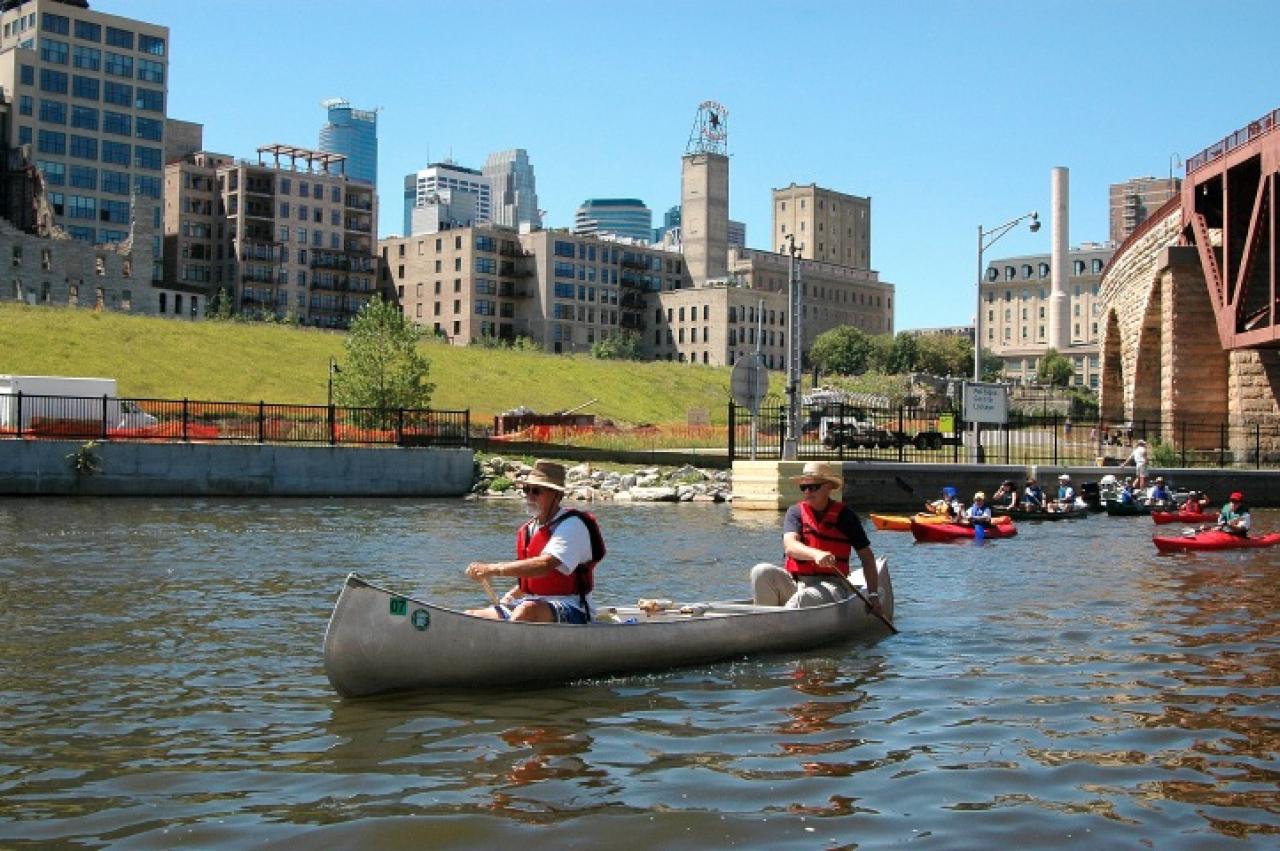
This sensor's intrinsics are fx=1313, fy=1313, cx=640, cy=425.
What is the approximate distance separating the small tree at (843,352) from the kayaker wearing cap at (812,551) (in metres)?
141

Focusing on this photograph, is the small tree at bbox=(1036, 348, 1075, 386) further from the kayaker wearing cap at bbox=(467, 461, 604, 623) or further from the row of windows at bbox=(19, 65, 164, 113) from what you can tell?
the kayaker wearing cap at bbox=(467, 461, 604, 623)

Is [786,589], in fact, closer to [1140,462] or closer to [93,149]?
[1140,462]

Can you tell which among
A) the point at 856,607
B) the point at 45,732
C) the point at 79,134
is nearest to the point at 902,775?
the point at 856,607

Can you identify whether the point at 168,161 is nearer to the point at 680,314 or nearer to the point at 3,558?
the point at 680,314

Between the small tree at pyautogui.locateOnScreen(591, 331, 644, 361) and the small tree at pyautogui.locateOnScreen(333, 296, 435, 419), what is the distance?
240 ft

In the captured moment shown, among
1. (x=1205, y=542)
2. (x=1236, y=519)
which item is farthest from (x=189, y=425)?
(x=1236, y=519)

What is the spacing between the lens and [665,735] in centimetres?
1038

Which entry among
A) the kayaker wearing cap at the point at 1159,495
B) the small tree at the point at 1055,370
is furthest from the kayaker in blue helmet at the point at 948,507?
the small tree at the point at 1055,370

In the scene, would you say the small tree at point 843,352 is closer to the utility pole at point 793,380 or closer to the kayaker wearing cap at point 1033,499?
the utility pole at point 793,380

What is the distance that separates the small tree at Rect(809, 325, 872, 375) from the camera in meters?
157

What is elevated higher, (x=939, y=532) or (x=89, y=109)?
(x=89, y=109)

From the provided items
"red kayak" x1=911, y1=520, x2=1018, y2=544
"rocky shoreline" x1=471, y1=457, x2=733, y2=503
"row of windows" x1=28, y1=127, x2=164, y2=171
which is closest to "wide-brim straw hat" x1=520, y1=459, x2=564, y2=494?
"red kayak" x1=911, y1=520, x2=1018, y2=544

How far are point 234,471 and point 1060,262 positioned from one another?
154m

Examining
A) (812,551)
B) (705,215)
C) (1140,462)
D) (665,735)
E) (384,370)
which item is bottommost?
(665,735)
